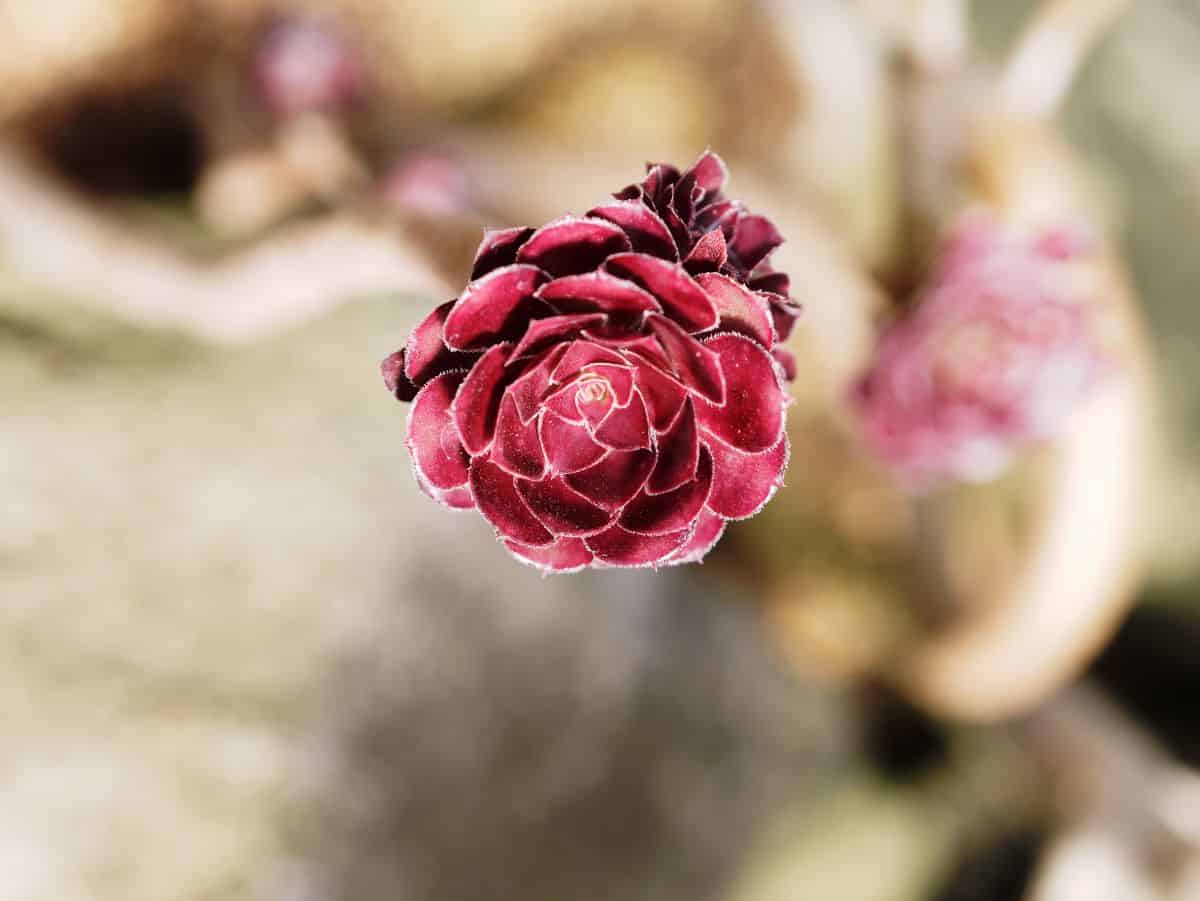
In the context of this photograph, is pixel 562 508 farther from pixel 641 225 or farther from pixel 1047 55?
pixel 1047 55

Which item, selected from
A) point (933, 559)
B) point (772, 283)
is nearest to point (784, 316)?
point (772, 283)

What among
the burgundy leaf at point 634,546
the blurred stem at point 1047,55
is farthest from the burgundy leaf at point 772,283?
the blurred stem at point 1047,55

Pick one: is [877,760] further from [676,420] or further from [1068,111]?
[676,420]

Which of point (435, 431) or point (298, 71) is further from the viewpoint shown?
point (298, 71)

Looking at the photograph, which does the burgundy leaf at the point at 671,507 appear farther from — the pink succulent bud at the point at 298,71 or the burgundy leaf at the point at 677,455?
the pink succulent bud at the point at 298,71

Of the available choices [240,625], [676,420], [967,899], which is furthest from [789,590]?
[676,420]
